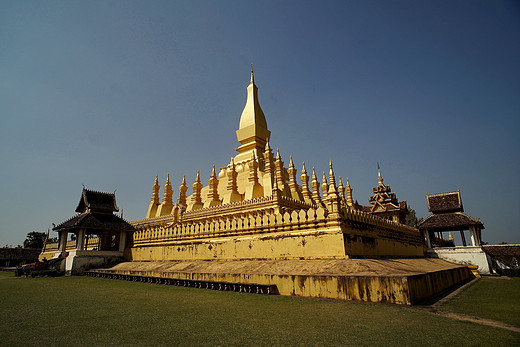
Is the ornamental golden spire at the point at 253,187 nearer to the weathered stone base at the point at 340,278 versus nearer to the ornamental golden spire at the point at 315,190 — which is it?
the ornamental golden spire at the point at 315,190

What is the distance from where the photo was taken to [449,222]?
A: 24.0 m

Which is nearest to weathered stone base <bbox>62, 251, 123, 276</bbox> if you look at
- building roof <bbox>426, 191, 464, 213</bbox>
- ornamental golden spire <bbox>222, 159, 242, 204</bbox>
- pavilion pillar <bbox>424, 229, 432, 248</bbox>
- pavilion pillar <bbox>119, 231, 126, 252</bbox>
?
pavilion pillar <bbox>119, 231, 126, 252</bbox>

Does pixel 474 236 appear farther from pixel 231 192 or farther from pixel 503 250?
pixel 231 192

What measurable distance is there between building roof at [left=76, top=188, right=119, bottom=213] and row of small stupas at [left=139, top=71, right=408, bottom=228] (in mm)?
4098

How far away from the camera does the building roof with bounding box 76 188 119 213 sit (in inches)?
760

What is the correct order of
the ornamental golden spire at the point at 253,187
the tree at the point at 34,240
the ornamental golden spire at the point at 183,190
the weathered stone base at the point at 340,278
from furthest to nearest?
the tree at the point at 34,240, the ornamental golden spire at the point at 183,190, the ornamental golden spire at the point at 253,187, the weathered stone base at the point at 340,278

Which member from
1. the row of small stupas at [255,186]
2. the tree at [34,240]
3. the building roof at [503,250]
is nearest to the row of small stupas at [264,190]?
the row of small stupas at [255,186]

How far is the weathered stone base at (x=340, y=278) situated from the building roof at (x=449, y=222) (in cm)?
1385

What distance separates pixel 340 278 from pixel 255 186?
14.8m

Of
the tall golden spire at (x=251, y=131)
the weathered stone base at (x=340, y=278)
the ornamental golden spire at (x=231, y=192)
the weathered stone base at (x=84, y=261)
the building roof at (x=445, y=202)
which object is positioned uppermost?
the tall golden spire at (x=251, y=131)

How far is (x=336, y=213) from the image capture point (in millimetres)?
9945

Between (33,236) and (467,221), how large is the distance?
58.4 m

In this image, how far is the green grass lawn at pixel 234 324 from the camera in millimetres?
4051

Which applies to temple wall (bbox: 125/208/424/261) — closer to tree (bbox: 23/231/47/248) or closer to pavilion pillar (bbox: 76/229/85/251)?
pavilion pillar (bbox: 76/229/85/251)
